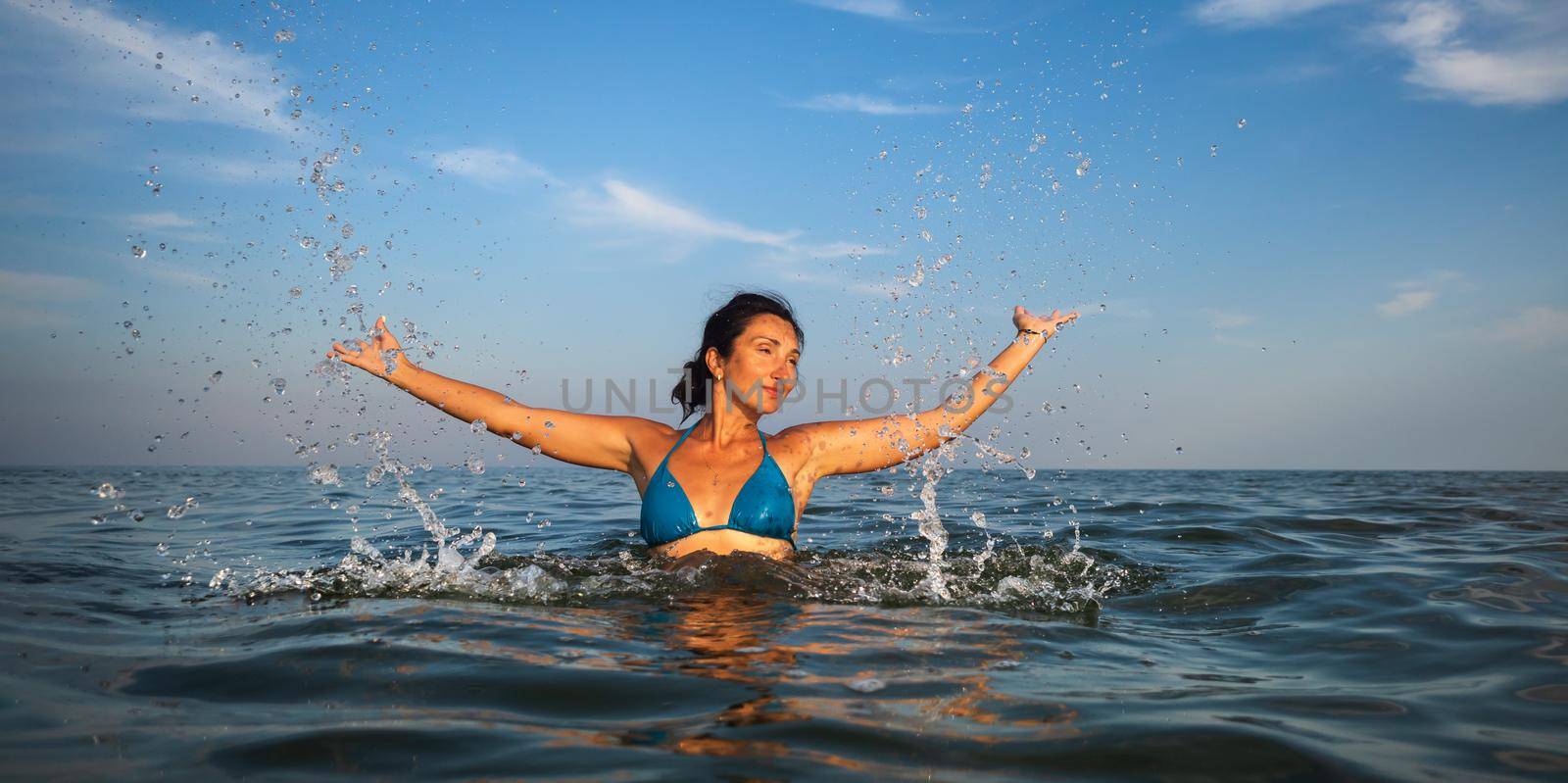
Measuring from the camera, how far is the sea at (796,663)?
2447mm

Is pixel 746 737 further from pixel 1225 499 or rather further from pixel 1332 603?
pixel 1225 499

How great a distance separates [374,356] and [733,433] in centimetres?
219

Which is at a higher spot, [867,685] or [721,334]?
[721,334]

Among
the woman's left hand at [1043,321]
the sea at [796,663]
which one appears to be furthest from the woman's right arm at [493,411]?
the woman's left hand at [1043,321]

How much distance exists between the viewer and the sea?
245 centimetres

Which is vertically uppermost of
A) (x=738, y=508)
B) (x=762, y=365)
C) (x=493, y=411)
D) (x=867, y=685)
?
(x=762, y=365)

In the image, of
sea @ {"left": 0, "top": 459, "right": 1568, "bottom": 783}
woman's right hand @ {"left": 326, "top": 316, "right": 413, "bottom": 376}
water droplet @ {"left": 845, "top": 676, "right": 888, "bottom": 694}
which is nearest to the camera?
sea @ {"left": 0, "top": 459, "right": 1568, "bottom": 783}

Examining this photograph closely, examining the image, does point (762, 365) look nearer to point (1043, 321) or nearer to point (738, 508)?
point (738, 508)

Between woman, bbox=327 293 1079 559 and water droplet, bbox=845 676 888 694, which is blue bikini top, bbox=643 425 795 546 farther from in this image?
water droplet, bbox=845 676 888 694

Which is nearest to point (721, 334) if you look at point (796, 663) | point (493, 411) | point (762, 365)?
point (762, 365)

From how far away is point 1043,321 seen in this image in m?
5.84

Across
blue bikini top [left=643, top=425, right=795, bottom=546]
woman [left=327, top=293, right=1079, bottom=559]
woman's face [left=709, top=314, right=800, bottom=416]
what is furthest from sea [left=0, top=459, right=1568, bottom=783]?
woman's face [left=709, top=314, right=800, bottom=416]

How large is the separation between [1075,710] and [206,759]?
2.43 meters

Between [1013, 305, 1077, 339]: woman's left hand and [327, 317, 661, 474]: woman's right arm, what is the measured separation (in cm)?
268
